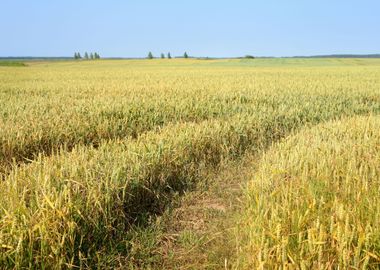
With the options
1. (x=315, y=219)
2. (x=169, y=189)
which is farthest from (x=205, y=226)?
(x=315, y=219)

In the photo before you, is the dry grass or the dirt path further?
the dirt path

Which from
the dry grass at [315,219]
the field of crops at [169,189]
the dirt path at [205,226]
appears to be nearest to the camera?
the dry grass at [315,219]

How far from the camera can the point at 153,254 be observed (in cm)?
329

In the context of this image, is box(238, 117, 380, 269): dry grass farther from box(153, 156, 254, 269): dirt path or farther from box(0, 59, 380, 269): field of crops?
box(153, 156, 254, 269): dirt path

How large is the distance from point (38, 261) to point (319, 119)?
24.7 feet

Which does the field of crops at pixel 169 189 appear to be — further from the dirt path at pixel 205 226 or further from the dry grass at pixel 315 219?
the dirt path at pixel 205 226

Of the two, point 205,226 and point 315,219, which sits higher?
point 315,219

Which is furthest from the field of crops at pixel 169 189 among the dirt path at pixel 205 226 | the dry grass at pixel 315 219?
the dirt path at pixel 205 226

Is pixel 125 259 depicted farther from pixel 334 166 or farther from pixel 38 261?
pixel 334 166

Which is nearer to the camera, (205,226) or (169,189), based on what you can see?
(205,226)

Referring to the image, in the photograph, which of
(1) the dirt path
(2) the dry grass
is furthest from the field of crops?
(1) the dirt path

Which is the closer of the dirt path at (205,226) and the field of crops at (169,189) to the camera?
the field of crops at (169,189)

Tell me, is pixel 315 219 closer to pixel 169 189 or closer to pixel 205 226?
pixel 205 226

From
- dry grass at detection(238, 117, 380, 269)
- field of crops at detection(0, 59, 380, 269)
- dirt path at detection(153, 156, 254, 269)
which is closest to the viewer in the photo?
dry grass at detection(238, 117, 380, 269)
